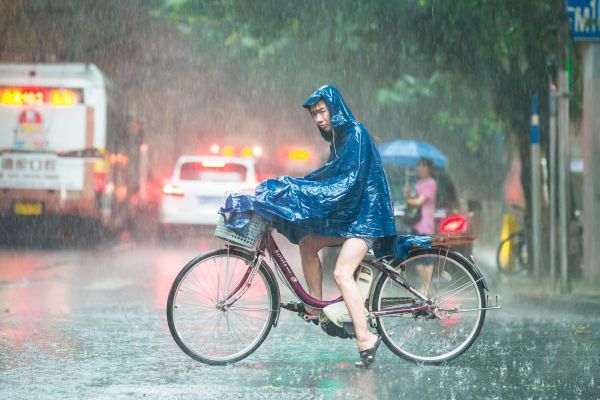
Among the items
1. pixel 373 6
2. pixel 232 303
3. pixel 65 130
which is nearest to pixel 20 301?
pixel 232 303

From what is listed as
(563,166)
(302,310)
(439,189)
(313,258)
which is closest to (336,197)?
(313,258)

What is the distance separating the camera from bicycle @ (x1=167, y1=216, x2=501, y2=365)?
278 inches

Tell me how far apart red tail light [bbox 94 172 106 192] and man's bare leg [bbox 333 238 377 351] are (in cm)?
1440

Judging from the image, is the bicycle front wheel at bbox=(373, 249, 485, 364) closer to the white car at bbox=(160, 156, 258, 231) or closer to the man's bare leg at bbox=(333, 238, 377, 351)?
the man's bare leg at bbox=(333, 238, 377, 351)

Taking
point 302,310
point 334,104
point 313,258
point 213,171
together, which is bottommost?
point 302,310

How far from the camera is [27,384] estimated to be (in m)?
6.42

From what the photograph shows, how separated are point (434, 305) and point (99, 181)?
1453cm

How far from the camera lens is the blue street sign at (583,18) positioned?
1270cm

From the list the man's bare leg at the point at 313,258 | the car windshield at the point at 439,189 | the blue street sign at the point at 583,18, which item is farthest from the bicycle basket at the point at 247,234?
the car windshield at the point at 439,189

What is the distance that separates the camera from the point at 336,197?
22.7 feet

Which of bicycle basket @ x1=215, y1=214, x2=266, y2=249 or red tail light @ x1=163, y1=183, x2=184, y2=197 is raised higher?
red tail light @ x1=163, y1=183, x2=184, y2=197

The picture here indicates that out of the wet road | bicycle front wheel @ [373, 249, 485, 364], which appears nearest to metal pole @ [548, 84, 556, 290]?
the wet road

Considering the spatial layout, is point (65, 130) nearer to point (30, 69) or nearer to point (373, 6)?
point (30, 69)

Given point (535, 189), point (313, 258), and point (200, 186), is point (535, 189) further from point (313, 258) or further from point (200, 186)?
point (313, 258)
